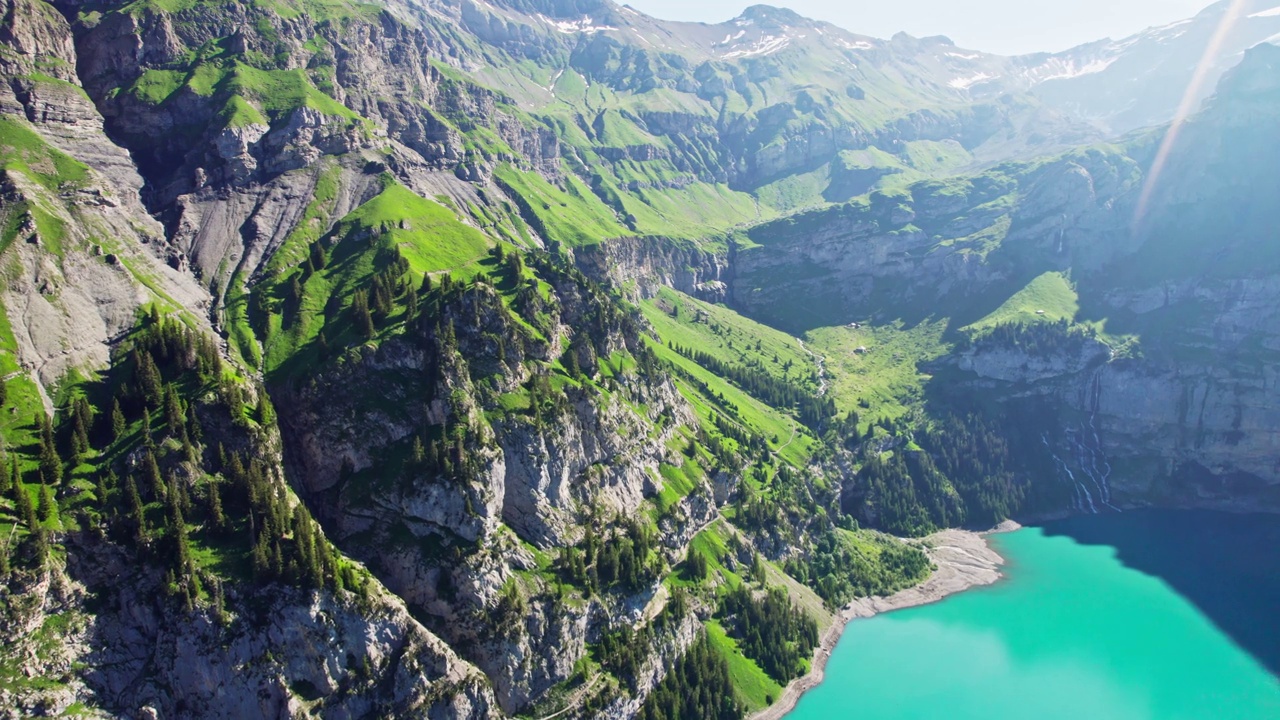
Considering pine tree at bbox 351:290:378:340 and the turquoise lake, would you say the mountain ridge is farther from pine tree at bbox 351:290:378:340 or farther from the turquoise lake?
the turquoise lake

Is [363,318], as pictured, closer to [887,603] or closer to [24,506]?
[24,506]

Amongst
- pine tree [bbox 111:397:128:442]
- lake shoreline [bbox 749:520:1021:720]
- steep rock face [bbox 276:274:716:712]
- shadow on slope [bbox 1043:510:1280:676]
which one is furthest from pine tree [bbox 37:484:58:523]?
shadow on slope [bbox 1043:510:1280:676]

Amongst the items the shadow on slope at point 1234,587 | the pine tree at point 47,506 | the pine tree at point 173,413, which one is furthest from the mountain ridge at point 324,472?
the shadow on slope at point 1234,587

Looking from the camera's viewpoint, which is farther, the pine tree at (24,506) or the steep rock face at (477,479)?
the steep rock face at (477,479)

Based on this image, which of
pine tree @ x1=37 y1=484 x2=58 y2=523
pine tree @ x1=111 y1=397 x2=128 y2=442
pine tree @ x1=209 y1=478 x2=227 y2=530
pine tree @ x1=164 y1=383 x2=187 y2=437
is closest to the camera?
pine tree @ x1=37 y1=484 x2=58 y2=523

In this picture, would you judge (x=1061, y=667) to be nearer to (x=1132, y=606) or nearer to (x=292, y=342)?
(x=1132, y=606)

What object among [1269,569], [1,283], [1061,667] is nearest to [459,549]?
[1,283]

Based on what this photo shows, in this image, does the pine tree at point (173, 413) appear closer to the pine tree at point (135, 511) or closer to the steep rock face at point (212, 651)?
the pine tree at point (135, 511)

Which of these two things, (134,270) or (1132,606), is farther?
(1132,606)
